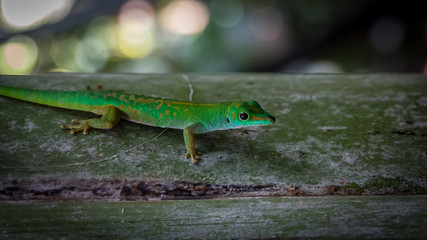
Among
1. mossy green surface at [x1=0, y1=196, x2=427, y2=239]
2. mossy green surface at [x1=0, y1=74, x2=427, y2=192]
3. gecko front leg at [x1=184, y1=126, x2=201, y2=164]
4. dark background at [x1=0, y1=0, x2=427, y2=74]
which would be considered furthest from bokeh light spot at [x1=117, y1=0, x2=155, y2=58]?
mossy green surface at [x1=0, y1=196, x2=427, y2=239]

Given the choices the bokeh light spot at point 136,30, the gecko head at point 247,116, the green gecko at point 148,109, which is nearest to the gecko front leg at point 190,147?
the green gecko at point 148,109

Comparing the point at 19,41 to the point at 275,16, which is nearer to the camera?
the point at 19,41

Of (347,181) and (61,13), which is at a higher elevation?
(61,13)

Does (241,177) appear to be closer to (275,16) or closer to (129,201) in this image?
(129,201)

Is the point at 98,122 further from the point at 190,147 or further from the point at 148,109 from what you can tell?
the point at 190,147

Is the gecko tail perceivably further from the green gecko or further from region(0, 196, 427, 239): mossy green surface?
region(0, 196, 427, 239): mossy green surface

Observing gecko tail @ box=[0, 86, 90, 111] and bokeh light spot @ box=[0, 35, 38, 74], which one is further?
bokeh light spot @ box=[0, 35, 38, 74]

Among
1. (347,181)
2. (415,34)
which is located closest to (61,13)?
(347,181)
